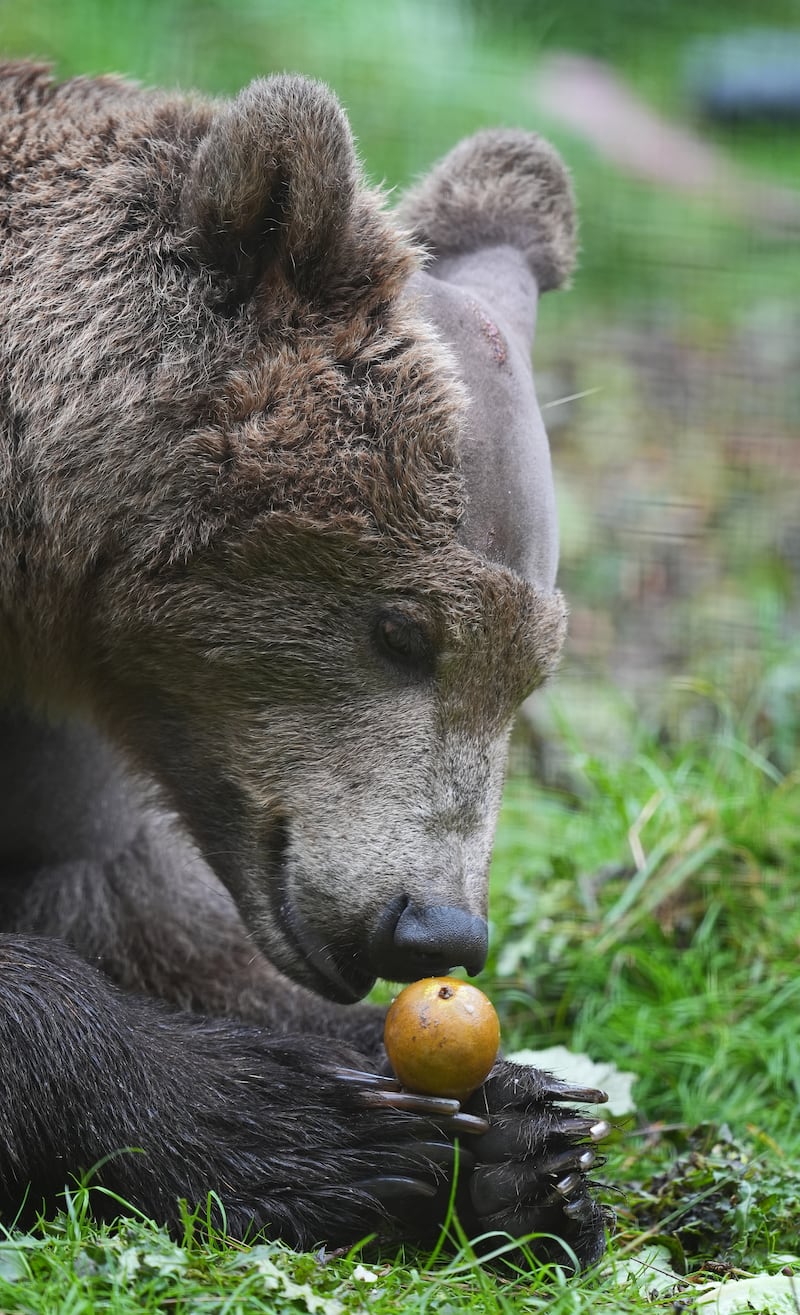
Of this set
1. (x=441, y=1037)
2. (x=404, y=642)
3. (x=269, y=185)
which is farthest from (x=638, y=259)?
(x=441, y=1037)

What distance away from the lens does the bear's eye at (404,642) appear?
411 centimetres

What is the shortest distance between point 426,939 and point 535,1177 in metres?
0.61

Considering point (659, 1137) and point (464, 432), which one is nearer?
point (464, 432)

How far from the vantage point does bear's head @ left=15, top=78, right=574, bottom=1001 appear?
402 centimetres

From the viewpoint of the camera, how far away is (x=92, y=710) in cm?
466

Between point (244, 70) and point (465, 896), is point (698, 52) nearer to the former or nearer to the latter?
point (244, 70)

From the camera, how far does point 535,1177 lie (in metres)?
3.90

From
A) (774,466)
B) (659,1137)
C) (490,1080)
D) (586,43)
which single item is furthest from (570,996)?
(586,43)

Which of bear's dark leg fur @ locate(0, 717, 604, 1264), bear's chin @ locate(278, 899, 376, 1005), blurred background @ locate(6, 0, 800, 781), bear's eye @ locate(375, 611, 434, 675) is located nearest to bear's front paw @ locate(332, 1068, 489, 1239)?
bear's dark leg fur @ locate(0, 717, 604, 1264)

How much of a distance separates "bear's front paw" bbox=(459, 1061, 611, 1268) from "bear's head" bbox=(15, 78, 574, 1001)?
39 cm

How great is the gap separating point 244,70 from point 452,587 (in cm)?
875

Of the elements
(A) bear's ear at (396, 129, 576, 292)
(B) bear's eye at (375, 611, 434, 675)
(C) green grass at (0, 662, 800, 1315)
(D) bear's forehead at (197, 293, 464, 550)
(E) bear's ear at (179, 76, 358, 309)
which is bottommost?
(C) green grass at (0, 662, 800, 1315)

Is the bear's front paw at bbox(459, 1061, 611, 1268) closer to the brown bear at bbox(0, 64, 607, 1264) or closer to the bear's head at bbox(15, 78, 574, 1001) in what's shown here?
the brown bear at bbox(0, 64, 607, 1264)

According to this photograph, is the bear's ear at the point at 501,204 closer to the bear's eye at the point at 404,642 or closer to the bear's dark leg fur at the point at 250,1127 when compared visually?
the bear's eye at the point at 404,642
